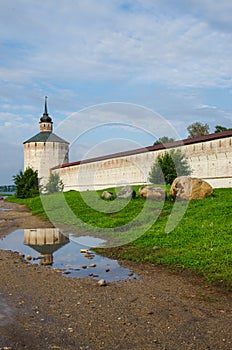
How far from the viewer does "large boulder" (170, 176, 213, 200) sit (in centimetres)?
1438

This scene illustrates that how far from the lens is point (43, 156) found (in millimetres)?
53625

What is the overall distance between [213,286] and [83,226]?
7.57m

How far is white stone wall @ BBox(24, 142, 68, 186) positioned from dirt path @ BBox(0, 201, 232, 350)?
4742 cm

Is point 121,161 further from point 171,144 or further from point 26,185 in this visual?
point 26,185

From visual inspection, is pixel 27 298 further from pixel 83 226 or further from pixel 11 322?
pixel 83 226

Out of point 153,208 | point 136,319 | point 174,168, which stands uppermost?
point 174,168

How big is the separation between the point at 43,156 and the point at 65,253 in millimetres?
45816

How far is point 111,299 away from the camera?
536 cm

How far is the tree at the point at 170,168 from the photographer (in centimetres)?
2397

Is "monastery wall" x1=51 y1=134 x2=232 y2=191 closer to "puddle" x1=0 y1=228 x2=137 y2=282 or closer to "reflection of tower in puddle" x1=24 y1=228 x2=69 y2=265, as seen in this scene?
"reflection of tower in puddle" x1=24 y1=228 x2=69 y2=265

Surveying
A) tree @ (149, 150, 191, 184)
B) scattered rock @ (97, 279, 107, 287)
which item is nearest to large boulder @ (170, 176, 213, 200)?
scattered rock @ (97, 279, 107, 287)

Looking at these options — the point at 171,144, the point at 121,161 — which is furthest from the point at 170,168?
the point at 121,161

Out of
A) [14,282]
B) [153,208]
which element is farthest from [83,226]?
[14,282]

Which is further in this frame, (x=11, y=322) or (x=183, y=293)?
(x=183, y=293)
